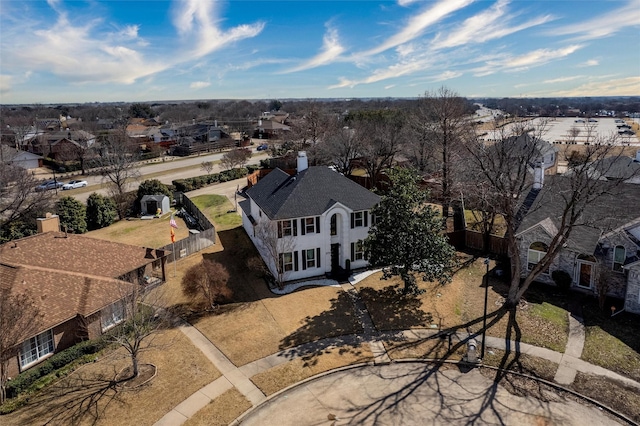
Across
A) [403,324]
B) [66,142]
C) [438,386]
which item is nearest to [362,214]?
[403,324]

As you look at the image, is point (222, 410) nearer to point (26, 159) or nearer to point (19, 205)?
point (19, 205)

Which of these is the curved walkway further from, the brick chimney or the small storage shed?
the small storage shed

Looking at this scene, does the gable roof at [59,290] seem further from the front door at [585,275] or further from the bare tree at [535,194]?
the front door at [585,275]

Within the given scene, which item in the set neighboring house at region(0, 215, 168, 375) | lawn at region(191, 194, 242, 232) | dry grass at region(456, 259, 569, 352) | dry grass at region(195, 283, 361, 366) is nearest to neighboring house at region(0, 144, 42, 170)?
lawn at region(191, 194, 242, 232)

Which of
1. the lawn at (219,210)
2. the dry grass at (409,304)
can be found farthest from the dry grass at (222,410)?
the lawn at (219,210)

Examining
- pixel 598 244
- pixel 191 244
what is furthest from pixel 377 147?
pixel 598 244

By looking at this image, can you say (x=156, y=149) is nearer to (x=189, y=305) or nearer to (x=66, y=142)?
(x=66, y=142)
